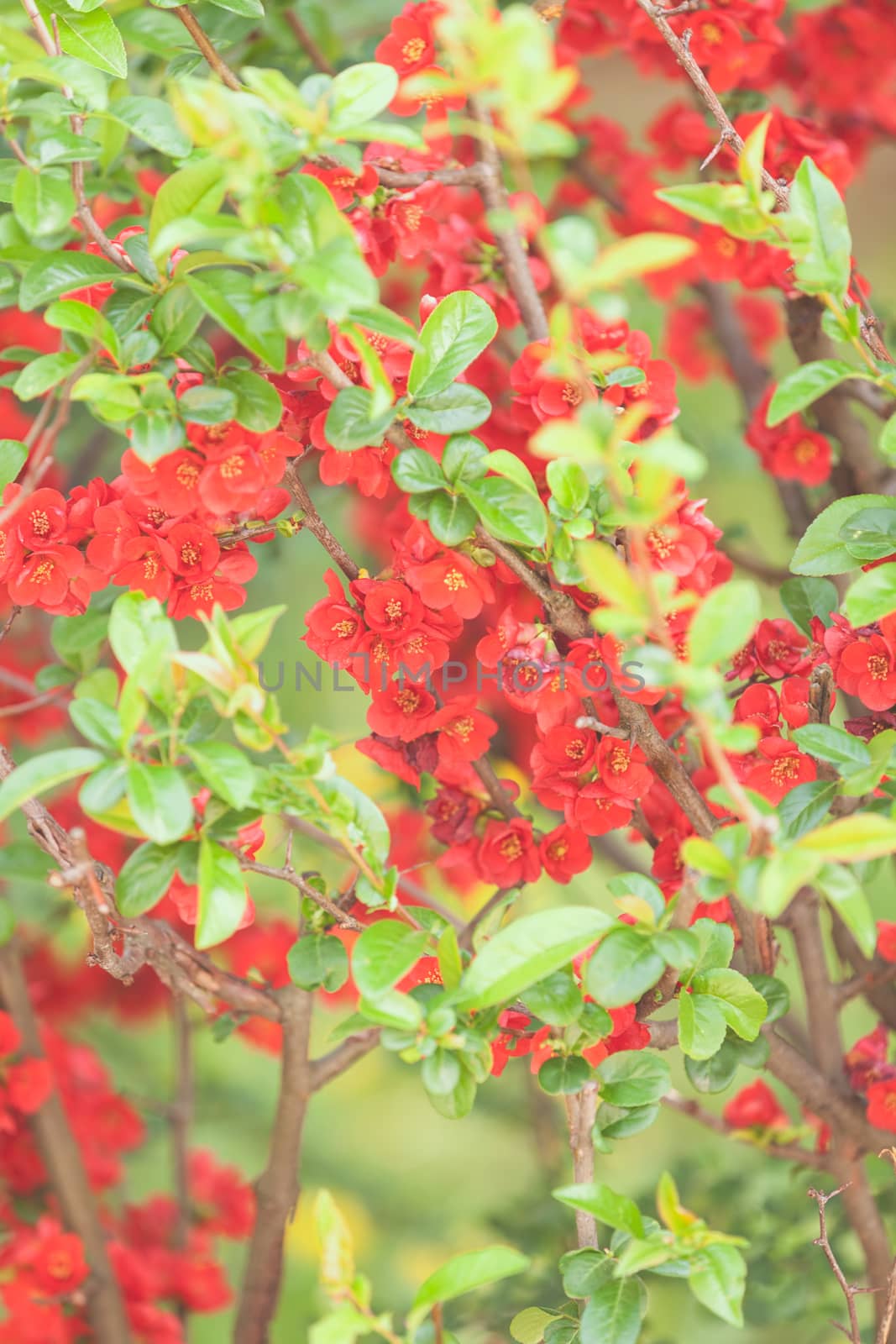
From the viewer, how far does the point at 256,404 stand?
20.1 inches

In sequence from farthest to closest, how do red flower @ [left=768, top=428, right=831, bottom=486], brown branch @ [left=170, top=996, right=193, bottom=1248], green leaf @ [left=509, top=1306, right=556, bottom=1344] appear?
brown branch @ [left=170, top=996, right=193, bottom=1248]
red flower @ [left=768, top=428, right=831, bottom=486]
green leaf @ [left=509, top=1306, right=556, bottom=1344]

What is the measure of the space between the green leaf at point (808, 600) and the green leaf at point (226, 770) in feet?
1.06

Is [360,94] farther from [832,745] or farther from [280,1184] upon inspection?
[280,1184]

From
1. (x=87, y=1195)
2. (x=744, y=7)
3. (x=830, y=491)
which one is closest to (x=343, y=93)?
(x=744, y=7)

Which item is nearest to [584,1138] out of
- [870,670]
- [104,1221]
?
[870,670]

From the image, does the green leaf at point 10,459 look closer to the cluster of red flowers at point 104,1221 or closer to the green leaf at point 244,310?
the green leaf at point 244,310

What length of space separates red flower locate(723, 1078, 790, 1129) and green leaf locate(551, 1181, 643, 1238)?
377 millimetres

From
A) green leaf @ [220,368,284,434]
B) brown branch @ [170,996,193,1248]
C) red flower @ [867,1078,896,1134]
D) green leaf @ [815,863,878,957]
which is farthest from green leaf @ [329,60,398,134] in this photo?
brown branch @ [170,996,193,1248]

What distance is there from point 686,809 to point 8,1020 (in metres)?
0.51

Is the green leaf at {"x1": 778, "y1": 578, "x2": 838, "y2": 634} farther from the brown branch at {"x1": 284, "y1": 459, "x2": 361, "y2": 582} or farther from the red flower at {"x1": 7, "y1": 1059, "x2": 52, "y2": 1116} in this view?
the red flower at {"x1": 7, "y1": 1059, "x2": 52, "y2": 1116}

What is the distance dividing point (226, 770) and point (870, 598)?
0.25m

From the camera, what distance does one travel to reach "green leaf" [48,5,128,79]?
1.87ft

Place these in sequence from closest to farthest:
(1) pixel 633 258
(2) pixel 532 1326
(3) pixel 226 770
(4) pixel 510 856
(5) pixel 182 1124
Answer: (1) pixel 633 258, (3) pixel 226 770, (2) pixel 532 1326, (4) pixel 510 856, (5) pixel 182 1124

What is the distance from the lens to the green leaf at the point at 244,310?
46 cm
